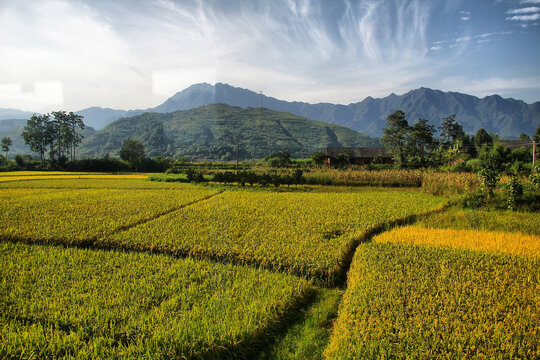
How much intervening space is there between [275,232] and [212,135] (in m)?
27.2

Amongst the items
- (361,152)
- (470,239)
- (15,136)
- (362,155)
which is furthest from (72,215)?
(15,136)

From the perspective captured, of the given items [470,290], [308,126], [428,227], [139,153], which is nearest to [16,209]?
[470,290]

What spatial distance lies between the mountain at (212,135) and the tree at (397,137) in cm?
2358

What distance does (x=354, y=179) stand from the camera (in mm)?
23469

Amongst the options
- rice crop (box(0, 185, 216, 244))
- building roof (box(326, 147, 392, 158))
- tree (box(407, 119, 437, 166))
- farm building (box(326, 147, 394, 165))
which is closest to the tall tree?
rice crop (box(0, 185, 216, 244))

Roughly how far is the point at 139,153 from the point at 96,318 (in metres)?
51.1

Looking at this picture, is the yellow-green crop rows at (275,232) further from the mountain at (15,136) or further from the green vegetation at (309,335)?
the mountain at (15,136)

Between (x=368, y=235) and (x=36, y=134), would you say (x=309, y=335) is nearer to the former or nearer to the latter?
(x=368, y=235)

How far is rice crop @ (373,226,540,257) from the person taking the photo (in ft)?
23.3

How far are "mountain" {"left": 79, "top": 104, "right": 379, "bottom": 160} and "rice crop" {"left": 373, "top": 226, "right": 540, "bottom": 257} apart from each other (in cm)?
689

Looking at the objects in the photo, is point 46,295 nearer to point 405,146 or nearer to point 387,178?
point 387,178

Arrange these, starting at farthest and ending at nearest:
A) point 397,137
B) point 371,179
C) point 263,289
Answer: point 397,137 → point 371,179 → point 263,289

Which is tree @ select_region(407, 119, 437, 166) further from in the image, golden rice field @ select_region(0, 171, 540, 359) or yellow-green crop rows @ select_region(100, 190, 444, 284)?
golden rice field @ select_region(0, 171, 540, 359)

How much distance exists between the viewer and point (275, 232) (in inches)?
334
